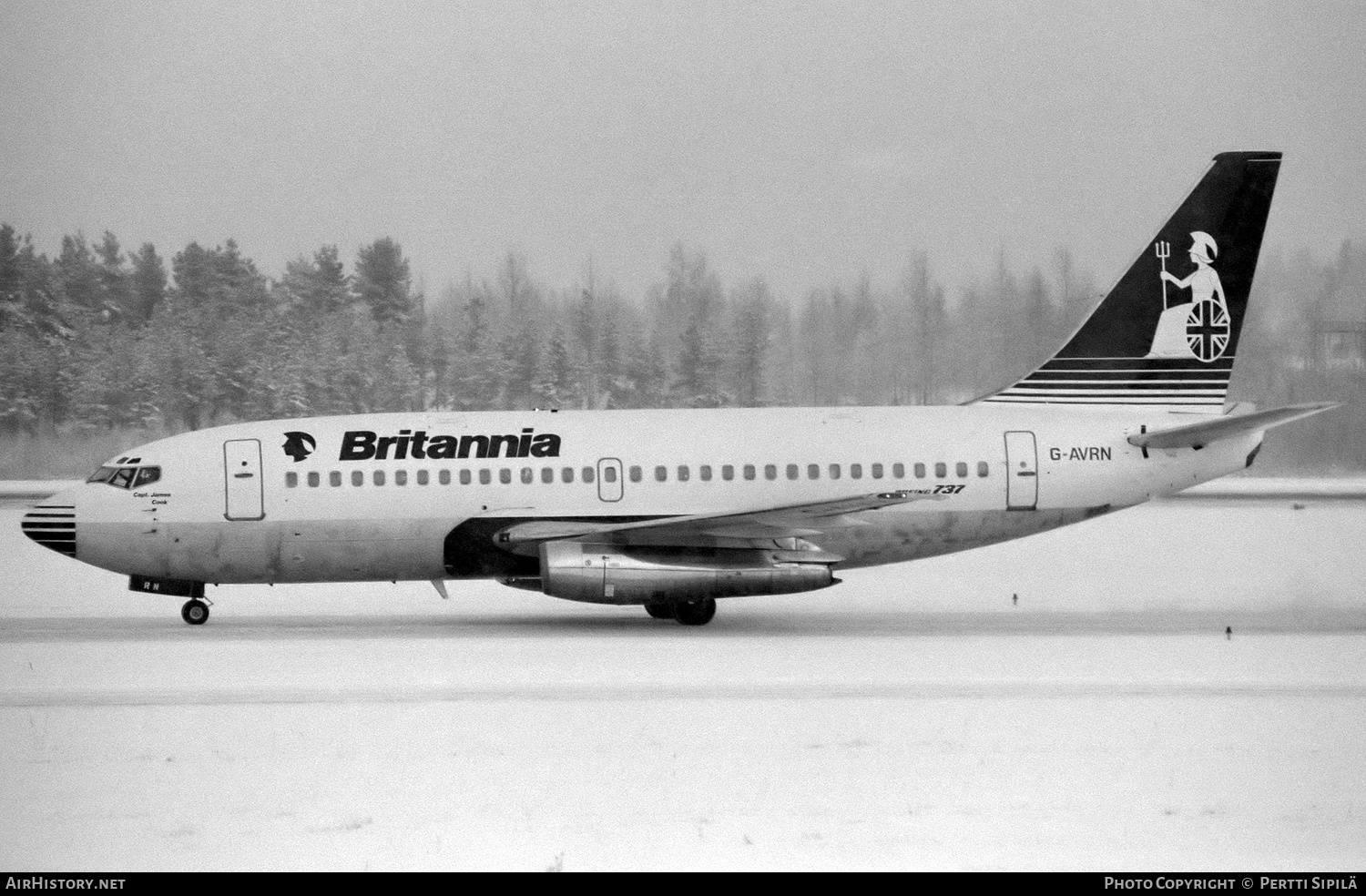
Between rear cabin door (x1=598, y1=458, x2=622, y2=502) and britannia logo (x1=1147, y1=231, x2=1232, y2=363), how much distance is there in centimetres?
864

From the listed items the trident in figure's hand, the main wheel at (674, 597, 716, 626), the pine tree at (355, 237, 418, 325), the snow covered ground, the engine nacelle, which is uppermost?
the pine tree at (355, 237, 418, 325)

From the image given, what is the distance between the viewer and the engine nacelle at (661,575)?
66.6ft

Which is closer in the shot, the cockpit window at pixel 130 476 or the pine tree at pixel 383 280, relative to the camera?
the cockpit window at pixel 130 476

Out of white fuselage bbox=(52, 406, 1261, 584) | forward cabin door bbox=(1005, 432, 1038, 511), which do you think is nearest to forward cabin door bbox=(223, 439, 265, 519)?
white fuselage bbox=(52, 406, 1261, 584)

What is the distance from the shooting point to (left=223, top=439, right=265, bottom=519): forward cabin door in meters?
21.5

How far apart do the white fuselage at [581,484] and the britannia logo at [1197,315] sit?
1776 mm

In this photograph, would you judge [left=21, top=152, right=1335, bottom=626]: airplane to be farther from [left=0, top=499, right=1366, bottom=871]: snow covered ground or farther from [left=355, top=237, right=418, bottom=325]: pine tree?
[left=355, top=237, right=418, bottom=325]: pine tree

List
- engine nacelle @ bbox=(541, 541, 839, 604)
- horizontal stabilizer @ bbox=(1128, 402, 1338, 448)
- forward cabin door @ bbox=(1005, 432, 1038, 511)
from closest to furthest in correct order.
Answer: engine nacelle @ bbox=(541, 541, 839, 604) → horizontal stabilizer @ bbox=(1128, 402, 1338, 448) → forward cabin door @ bbox=(1005, 432, 1038, 511)

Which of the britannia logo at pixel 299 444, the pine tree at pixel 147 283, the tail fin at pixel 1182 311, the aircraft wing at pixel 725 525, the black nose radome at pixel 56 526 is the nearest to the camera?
the aircraft wing at pixel 725 525

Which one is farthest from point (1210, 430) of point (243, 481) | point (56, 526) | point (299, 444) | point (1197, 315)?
point (56, 526)

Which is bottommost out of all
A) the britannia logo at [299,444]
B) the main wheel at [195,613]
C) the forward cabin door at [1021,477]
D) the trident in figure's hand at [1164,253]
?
the main wheel at [195,613]

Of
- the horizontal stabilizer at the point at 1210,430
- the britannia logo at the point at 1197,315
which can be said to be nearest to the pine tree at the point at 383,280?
the britannia logo at the point at 1197,315

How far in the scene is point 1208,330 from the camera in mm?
23562

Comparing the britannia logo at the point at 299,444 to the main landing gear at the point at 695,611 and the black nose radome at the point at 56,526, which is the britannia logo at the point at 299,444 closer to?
the black nose radome at the point at 56,526
